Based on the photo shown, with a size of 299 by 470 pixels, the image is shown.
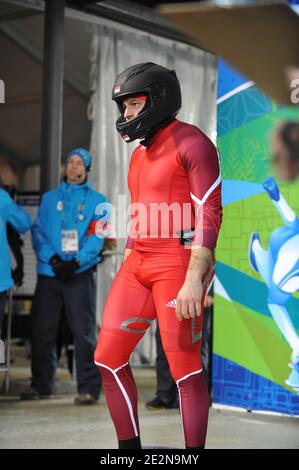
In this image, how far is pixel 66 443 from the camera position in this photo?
3715 mm

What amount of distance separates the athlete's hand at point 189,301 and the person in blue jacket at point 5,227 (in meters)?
1.94

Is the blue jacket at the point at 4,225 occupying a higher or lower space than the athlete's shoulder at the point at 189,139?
lower

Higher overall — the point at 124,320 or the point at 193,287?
the point at 193,287

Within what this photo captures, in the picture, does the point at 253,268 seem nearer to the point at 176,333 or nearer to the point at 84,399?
the point at 84,399

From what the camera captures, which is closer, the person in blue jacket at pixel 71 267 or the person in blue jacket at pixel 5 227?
the person in blue jacket at pixel 5 227

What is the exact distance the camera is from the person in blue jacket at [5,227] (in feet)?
14.6

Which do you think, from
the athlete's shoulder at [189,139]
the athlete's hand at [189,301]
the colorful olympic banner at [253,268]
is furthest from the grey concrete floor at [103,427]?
the athlete's shoulder at [189,139]

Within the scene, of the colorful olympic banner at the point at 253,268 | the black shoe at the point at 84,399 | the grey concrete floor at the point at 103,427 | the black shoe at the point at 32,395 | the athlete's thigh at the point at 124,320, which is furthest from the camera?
the black shoe at the point at 32,395

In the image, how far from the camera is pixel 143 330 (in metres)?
2.76

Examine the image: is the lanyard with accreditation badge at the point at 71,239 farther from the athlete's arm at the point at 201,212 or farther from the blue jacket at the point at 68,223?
the athlete's arm at the point at 201,212

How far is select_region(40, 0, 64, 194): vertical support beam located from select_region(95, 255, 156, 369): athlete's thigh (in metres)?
3.13

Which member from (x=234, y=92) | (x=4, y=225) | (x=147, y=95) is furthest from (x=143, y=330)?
(x=234, y=92)

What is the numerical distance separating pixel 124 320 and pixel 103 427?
5.20 ft
